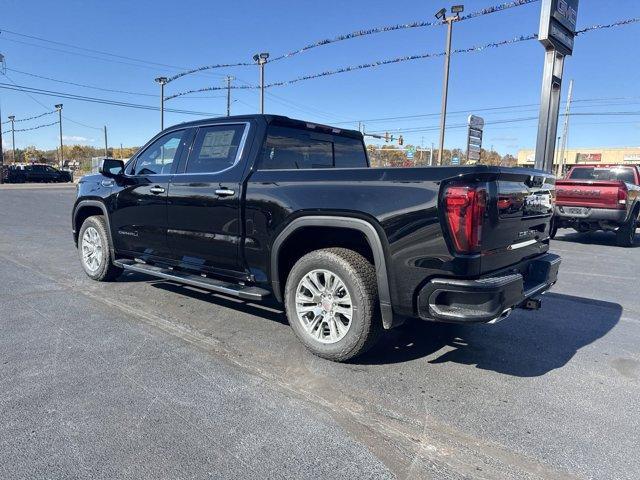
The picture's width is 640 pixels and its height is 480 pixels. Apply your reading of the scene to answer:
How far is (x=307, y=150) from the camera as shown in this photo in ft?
15.7

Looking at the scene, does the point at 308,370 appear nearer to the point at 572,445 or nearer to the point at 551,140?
the point at 572,445

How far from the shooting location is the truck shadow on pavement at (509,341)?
382 cm

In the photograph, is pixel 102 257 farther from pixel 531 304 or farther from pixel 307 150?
pixel 531 304

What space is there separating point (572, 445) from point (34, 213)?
16.5 metres

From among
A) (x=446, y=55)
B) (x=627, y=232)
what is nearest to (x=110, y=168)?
(x=627, y=232)

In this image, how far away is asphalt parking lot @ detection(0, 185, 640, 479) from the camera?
2.47m

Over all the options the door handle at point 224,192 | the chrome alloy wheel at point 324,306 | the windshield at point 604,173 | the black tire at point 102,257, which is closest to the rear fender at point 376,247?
the chrome alloy wheel at point 324,306

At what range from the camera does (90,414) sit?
287 cm

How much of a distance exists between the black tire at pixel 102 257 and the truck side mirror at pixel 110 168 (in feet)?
2.21

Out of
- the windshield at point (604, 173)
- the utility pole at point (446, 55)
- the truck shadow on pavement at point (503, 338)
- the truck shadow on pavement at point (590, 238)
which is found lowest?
the truck shadow on pavement at point (503, 338)

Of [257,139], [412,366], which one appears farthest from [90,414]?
[257,139]

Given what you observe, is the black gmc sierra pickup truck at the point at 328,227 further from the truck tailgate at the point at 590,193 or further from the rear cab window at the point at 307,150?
the truck tailgate at the point at 590,193

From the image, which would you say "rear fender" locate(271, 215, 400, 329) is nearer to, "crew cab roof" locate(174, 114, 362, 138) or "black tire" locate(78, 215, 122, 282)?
"crew cab roof" locate(174, 114, 362, 138)

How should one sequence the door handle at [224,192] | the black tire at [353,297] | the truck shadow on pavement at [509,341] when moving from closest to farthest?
the black tire at [353,297] → the truck shadow on pavement at [509,341] → the door handle at [224,192]
